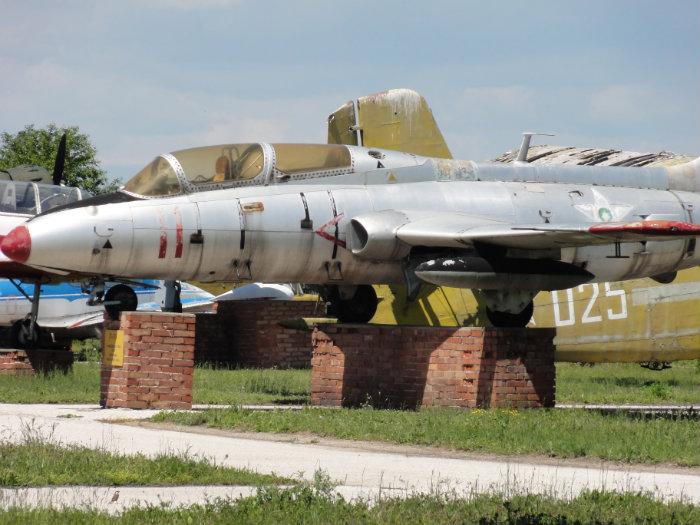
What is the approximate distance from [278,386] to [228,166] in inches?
255

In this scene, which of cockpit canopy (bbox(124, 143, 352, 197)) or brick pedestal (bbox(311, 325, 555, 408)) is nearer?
cockpit canopy (bbox(124, 143, 352, 197))

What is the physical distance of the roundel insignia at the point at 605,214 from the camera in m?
19.1

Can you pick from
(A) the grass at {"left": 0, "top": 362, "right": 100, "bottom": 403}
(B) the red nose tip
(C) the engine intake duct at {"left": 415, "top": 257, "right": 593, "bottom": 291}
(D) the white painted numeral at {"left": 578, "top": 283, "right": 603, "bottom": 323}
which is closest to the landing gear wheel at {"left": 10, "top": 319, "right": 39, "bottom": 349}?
(A) the grass at {"left": 0, "top": 362, "right": 100, "bottom": 403}

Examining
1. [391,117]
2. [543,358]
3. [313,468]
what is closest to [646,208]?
[543,358]

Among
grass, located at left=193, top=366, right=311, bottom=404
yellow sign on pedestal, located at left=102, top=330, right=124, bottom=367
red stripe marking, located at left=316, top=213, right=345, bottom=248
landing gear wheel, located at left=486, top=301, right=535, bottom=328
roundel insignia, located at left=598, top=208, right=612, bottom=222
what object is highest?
roundel insignia, located at left=598, top=208, right=612, bottom=222

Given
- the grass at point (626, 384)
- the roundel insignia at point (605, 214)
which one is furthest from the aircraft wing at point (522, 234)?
the grass at point (626, 384)

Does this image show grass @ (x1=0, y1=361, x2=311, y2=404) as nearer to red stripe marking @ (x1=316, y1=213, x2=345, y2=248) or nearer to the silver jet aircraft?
the silver jet aircraft

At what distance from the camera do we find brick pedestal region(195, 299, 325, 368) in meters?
29.8

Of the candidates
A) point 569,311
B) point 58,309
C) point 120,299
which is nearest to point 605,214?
point 569,311

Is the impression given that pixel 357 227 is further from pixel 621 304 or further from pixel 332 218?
pixel 621 304

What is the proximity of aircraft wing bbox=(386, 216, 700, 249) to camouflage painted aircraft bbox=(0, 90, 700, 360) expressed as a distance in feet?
0.09

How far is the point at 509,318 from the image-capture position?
58.9 feet

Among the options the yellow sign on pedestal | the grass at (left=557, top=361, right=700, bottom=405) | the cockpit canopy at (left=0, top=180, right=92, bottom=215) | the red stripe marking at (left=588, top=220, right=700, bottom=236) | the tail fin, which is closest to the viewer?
the red stripe marking at (left=588, top=220, right=700, bottom=236)

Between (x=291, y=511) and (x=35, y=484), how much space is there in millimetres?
2393
